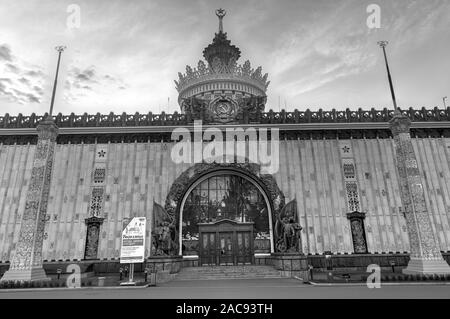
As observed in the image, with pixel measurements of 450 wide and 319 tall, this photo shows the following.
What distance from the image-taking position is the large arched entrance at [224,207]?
82.7ft

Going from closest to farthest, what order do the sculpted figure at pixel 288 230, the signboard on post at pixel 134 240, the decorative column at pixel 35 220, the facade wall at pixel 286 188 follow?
the signboard on post at pixel 134 240, the decorative column at pixel 35 220, the sculpted figure at pixel 288 230, the facade wall at pixel 286 188

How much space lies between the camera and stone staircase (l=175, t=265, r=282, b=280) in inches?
824

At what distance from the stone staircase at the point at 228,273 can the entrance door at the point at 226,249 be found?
84.6 inches

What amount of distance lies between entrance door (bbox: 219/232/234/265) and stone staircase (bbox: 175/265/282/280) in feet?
7.05

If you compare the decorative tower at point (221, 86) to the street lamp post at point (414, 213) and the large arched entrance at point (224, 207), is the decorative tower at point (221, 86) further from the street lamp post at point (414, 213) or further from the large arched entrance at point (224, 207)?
the street lamp post at point (414, 213)

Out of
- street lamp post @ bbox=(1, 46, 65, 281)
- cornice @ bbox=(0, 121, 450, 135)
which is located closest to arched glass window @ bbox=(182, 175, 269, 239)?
cornice @ bbox=(0, 121, 450, 135)

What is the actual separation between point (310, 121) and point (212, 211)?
40.1 feet

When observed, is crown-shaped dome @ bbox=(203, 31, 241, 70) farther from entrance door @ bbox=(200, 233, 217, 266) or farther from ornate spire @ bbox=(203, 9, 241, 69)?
entrance door @ bbox=(200, 233, 217, 266)

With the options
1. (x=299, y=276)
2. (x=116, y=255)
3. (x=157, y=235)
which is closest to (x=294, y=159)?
(x=299, y=276)

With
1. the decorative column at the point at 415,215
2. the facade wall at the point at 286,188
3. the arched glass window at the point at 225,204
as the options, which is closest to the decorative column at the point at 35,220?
the facade wall at the point at 286,188

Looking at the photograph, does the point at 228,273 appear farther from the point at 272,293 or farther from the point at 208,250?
the point at 272,293

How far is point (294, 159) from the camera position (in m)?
26.9

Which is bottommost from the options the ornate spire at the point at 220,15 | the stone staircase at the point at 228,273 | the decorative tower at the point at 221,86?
the stone staircase at the point at 228,273
